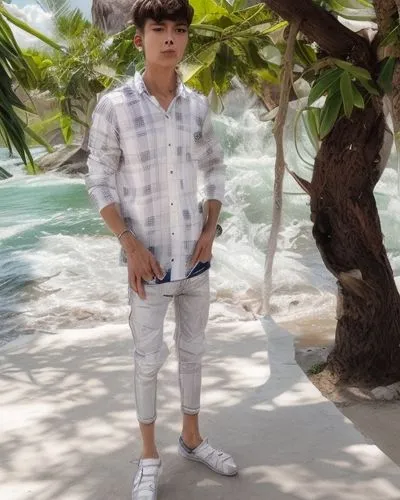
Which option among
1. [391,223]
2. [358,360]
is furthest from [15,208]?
[358,360]

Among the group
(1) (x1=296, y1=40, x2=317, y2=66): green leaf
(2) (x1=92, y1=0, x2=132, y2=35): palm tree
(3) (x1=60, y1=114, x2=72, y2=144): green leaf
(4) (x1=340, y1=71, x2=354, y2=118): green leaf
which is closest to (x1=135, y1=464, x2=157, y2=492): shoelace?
(4) (x1=340, y1=71, x2=354, y2=118): green leaf

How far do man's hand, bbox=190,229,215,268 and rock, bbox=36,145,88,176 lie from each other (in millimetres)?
14364

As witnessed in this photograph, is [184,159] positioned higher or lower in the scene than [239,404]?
higher

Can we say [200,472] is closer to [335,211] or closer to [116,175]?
[116,175]

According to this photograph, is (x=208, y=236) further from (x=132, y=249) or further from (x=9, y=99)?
(x=9, y=99)

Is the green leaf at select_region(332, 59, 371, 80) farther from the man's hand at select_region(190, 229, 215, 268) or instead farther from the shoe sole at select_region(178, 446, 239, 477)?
the shoe sole at select_region(178, 446, 239, 477)

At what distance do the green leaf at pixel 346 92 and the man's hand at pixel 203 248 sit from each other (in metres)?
0.96

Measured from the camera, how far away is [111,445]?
2270 mm

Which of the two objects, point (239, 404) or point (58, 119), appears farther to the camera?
point (58, 119)

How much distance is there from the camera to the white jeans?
1854mm

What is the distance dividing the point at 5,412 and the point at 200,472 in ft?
2.95

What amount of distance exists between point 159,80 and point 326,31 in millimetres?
1199

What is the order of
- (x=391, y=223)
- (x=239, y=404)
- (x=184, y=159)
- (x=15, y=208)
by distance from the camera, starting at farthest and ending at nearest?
(x=15, y=208) < (x=391, y=223) < (x=239, y=404) < (x=184, y=159)

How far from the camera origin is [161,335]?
188 cm
